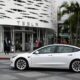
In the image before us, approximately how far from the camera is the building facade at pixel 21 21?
35406mm

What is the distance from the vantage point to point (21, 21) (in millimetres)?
36344

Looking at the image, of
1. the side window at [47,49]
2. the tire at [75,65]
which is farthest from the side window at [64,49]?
the tire at [75,65]

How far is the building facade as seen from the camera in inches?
1394

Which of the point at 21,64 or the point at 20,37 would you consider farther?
the point at 20,37

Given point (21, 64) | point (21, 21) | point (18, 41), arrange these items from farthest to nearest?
point (18, 41) → point (21, 21) → point (21, 64)

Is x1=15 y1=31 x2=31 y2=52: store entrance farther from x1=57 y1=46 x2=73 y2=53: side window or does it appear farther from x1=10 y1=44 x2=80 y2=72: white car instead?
x1=57 y1=46 x2=73 y2=53: side window

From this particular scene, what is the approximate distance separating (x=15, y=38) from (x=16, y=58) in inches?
840

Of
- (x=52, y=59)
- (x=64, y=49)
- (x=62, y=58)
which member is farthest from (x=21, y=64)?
(x=64, y=49)

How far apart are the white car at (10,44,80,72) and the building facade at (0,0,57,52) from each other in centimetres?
1900

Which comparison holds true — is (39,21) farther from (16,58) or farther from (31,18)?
(16,58)

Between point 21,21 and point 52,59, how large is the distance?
21210mm

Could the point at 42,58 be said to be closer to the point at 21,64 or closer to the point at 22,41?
the point at 21,64

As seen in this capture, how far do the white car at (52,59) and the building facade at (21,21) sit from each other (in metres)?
19.0

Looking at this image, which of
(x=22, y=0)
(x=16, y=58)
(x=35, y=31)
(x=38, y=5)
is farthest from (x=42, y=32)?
(x=16, y=58)
